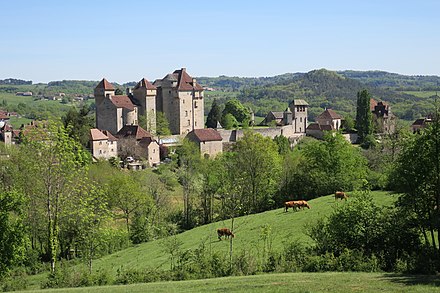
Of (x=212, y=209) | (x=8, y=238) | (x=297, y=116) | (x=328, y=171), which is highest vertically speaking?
(x=297, y=116)

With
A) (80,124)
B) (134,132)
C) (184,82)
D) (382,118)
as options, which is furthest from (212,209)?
(382,118)

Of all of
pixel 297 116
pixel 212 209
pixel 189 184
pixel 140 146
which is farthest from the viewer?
pixel 297 116

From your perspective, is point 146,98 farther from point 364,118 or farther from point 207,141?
point 364,118

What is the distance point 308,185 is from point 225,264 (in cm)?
2095

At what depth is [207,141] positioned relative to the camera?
223ft

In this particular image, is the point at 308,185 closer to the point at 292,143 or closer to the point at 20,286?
the point at 20,286

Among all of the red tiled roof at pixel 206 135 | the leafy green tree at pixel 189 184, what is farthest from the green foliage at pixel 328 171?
the red tiled roof at pixel 206 135

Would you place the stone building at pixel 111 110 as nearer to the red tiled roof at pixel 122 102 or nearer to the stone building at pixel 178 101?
the red tiled roof at pixel 122 102

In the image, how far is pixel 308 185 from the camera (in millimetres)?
42781

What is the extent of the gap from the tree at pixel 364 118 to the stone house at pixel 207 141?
23.8 m

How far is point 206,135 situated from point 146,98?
31.8 feet

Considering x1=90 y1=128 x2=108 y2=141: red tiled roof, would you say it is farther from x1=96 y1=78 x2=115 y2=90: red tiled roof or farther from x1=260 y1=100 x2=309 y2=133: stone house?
x1=260 y1=100 x2=309 y2=133: stone house

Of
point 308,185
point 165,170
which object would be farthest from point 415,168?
point 165,170

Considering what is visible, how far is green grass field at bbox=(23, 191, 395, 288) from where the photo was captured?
27078 mm
